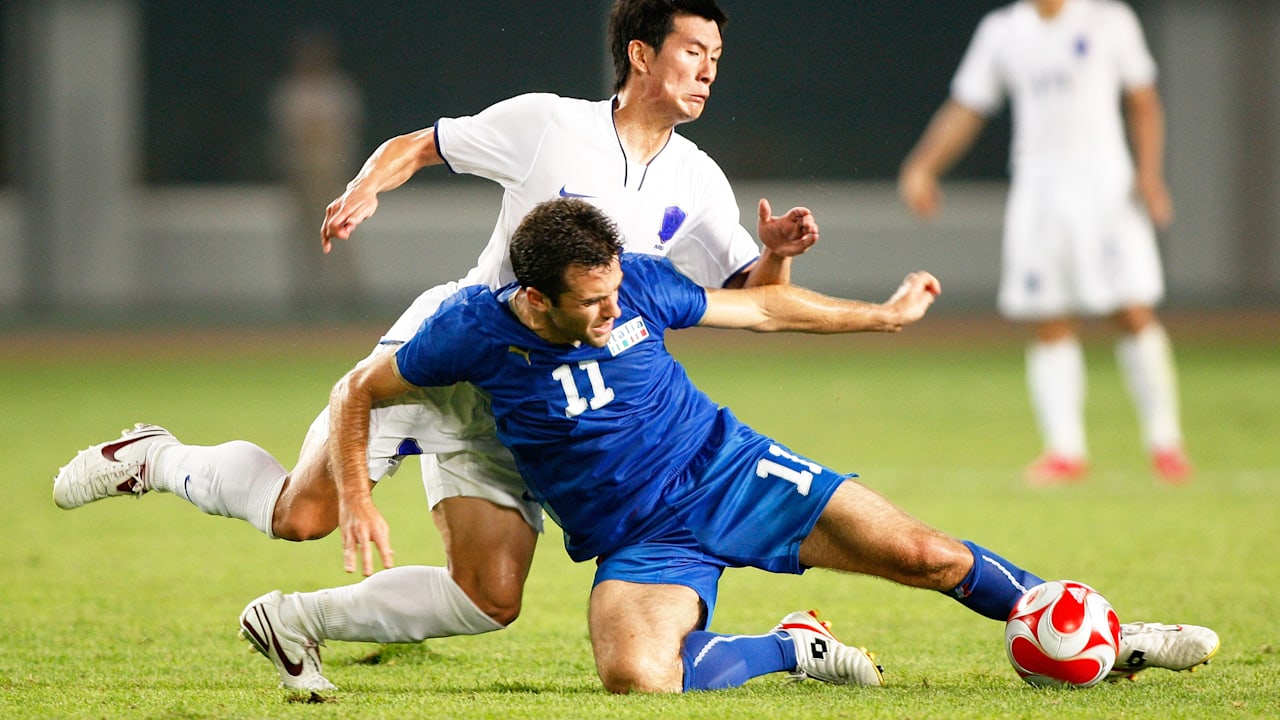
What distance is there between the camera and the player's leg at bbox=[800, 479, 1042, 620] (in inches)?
164

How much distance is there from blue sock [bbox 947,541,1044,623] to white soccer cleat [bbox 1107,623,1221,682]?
0.28 meters

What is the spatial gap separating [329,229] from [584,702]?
1326 millimetres

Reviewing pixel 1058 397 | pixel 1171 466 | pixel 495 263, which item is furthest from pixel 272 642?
pixel 1171 466

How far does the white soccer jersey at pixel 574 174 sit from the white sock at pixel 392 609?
66cm

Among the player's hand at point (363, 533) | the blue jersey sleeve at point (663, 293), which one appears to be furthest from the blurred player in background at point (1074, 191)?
the player's hand at point (363, 533)

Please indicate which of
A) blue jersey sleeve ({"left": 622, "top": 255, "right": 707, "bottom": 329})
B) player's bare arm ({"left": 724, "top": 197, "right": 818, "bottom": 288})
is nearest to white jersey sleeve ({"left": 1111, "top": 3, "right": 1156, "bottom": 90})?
player's bare arm ({"left": 724, "top": 197, "right": 818, "bottom": 288})

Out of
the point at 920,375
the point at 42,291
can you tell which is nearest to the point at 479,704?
the point at 920,375

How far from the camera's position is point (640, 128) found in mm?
4598

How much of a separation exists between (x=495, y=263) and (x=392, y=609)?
1.01 metres

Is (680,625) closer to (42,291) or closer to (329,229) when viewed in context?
(329,229)

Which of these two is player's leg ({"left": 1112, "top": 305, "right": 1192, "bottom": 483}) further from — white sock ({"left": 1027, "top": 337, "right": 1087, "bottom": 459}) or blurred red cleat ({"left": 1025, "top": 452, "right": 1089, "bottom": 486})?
blurred red cleat ({"left": 1025, "top": 452, "right": 1089, "bottom": 486})

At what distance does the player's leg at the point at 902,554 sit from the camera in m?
4.18

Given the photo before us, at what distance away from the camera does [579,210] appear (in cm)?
399

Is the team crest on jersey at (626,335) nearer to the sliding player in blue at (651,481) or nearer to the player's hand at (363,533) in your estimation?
the sliding player in blue at (651,481)
